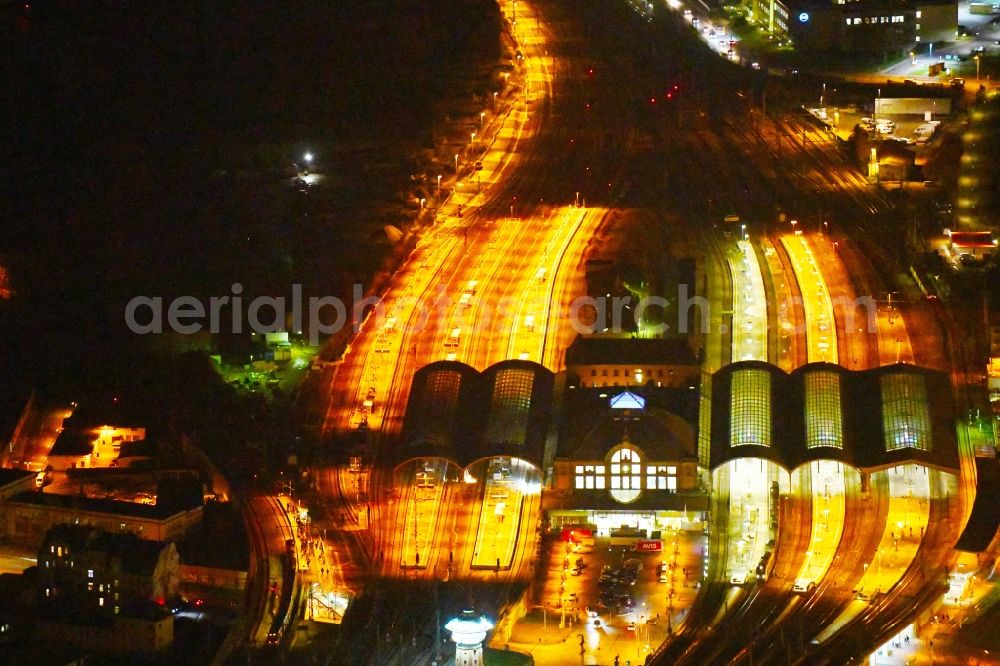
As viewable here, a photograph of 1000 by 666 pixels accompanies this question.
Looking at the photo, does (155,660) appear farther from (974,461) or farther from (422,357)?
(974,461)

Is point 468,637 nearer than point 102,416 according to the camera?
Yes

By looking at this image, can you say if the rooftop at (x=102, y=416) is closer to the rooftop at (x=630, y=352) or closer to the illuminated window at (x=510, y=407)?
the illuminated window at (x=510, y=407)

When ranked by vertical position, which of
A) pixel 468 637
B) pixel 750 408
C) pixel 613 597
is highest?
pixel 750 408

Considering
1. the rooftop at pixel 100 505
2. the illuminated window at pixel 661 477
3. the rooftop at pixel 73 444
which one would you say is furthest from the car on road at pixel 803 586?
the rooftop at pixel 73 444

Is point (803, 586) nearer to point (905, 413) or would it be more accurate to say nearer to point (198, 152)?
point (905, 413)

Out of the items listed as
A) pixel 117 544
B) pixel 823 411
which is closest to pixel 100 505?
pixel 117 544

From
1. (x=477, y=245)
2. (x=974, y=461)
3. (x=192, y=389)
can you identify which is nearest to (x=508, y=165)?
(x=477, y=245)
